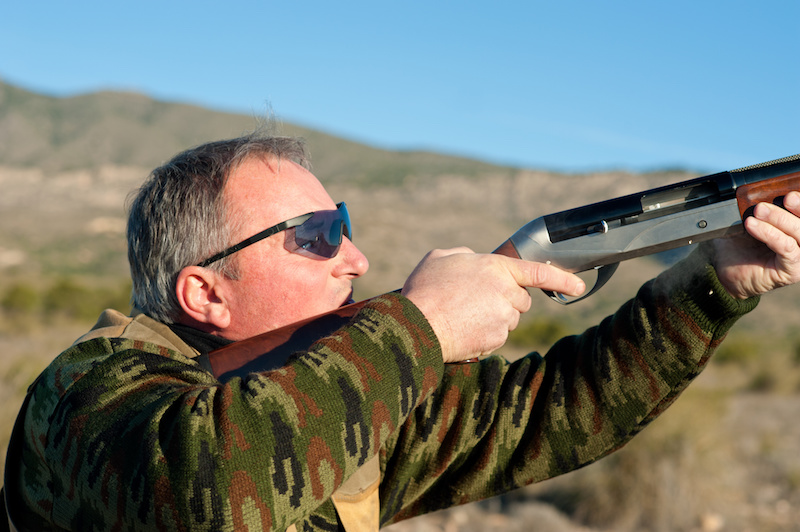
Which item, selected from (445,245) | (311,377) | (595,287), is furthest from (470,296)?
(445,245)

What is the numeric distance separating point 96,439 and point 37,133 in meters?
142

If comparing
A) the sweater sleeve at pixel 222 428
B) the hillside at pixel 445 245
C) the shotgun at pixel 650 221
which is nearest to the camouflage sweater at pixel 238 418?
the sweater sleeve at pixel 222 428

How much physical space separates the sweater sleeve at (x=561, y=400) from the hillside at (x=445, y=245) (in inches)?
11.8

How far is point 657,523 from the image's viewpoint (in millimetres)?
7582

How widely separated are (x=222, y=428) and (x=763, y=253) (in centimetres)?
176

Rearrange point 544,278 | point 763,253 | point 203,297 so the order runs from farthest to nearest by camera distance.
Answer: point 203,297, point 763,253, point 544,278

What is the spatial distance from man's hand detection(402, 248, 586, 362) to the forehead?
592 mm

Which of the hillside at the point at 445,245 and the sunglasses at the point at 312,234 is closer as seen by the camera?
the sunglasses at the point at 312,234

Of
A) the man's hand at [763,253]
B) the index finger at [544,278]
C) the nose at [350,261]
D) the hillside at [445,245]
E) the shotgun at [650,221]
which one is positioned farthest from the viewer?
the hillside at [445,245]

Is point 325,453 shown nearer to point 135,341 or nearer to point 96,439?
point 96,439

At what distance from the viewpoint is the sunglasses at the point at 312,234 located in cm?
232

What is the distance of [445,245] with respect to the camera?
2435 inches

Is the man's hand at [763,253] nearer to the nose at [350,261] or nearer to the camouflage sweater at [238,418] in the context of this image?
the camouflage sweater at [238,418]

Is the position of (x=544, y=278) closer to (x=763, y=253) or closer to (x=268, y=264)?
(x=763, y=253)
